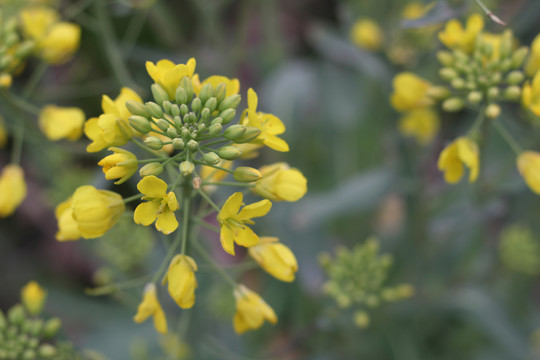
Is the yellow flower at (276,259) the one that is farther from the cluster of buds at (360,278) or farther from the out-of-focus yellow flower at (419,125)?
the out-of-focus yellow flower at (419,125)

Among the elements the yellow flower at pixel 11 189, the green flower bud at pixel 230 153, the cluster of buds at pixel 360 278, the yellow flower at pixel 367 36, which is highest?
the green flower bud at pixel 230 153

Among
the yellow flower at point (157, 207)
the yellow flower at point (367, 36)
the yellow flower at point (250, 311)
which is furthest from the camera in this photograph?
the yellow flower at point (367, 36)

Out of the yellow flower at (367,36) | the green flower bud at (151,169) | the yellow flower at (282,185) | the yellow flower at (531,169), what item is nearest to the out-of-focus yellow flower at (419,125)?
the yellow flower at (367,36)

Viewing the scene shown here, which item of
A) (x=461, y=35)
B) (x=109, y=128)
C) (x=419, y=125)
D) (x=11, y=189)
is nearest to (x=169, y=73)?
(x=109, y=128)

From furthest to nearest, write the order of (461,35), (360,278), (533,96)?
(360,278)
(461,35)
(533,96)

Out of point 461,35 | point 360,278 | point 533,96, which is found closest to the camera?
point 533,96

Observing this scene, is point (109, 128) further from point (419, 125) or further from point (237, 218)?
point (419, 125)
